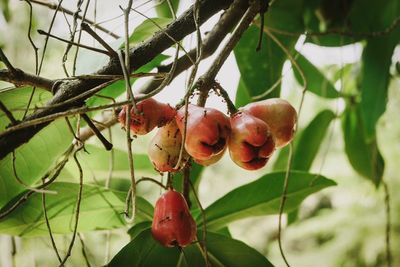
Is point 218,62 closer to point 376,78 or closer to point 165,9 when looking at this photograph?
point 165,9

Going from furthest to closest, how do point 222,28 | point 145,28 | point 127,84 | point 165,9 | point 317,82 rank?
1. point 317,82
2. point 165,9
3. point 145,28
4. point 222,28
5. point 127,84

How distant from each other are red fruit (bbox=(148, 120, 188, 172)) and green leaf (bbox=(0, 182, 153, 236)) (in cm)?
20

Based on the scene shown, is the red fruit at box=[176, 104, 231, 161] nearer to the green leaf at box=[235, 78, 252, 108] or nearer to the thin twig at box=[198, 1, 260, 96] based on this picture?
the thin twig at box=[198, 1, 260, 96]

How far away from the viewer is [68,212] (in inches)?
27.5

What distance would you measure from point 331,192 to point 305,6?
3.31 metres

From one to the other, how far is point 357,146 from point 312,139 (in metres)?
0.14

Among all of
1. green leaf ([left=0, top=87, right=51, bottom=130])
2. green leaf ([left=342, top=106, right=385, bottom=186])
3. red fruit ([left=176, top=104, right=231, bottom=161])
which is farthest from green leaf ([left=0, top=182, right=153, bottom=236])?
green leaf ([left=342, top=106, right=385, bottom=186])

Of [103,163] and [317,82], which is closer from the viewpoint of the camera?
[103,163]

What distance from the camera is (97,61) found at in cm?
68

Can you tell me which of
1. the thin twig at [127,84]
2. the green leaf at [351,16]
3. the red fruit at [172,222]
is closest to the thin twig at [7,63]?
the thin twig at [127,84]

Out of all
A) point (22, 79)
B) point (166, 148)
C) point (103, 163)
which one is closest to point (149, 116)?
point (166, 148)

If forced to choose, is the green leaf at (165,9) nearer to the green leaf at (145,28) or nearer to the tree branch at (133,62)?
the green leaf at (145,28)

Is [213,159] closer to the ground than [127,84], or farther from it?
closer to the ground

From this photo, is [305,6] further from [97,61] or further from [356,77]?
[97,61]
